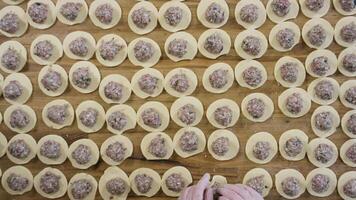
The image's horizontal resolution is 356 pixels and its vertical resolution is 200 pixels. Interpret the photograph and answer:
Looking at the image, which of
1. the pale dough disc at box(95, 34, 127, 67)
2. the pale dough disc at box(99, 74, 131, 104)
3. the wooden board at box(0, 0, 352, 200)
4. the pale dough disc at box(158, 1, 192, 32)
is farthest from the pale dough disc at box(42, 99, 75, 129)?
the pale dough disc at box(158, 1, 192, 32)

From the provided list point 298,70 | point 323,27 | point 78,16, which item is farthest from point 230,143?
point 78,16

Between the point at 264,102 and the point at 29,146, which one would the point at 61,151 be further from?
the point at 264,102

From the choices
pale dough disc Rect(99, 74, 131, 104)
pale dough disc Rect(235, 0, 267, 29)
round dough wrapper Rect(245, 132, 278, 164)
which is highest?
pale dough disc Rect(235, 0, 267, 29)

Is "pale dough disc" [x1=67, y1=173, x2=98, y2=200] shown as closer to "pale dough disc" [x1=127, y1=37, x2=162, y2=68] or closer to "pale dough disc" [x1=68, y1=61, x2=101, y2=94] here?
"pale dough disc" [x1=68, y1=61, x2=101, y2=94]

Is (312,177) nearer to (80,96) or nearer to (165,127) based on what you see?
(165,127)

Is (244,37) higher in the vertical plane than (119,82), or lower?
higher

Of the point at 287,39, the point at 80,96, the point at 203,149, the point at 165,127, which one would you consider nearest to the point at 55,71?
the point at 80,96
